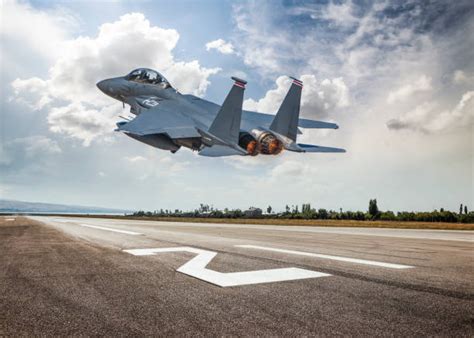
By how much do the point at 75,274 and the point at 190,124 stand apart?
25.0 meters

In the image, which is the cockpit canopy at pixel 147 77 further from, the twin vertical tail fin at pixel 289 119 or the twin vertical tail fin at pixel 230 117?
the twin vertical tail fin at pixel 289 119

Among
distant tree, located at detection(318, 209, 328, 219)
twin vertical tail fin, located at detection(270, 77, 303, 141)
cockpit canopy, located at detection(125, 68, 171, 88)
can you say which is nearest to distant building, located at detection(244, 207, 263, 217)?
distant tree, located at detection(318, 209, 328, 219)

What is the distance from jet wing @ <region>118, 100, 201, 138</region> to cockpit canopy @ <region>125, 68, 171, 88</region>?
8.52 ft

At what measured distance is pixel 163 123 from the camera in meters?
28.0

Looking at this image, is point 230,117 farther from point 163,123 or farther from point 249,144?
point 163,123

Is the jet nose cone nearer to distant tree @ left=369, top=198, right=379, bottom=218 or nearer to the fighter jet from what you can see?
the fighter jet

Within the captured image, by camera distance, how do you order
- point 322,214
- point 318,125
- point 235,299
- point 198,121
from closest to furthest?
point 235,299 → point 198,121 → point 318,125 → point 322,214

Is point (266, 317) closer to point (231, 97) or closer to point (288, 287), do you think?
point (288, 287)

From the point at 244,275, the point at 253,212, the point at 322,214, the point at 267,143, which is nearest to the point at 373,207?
the point at 322,214

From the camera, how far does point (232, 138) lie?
2544cm

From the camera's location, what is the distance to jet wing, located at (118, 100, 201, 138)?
2673cm

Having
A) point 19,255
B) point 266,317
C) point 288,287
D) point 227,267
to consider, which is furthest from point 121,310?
point 19,255

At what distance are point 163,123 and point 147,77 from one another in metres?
7.33

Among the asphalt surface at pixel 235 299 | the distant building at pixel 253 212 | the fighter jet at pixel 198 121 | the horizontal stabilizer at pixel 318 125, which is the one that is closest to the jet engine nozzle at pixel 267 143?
the fighter jet at pixel 198 121
